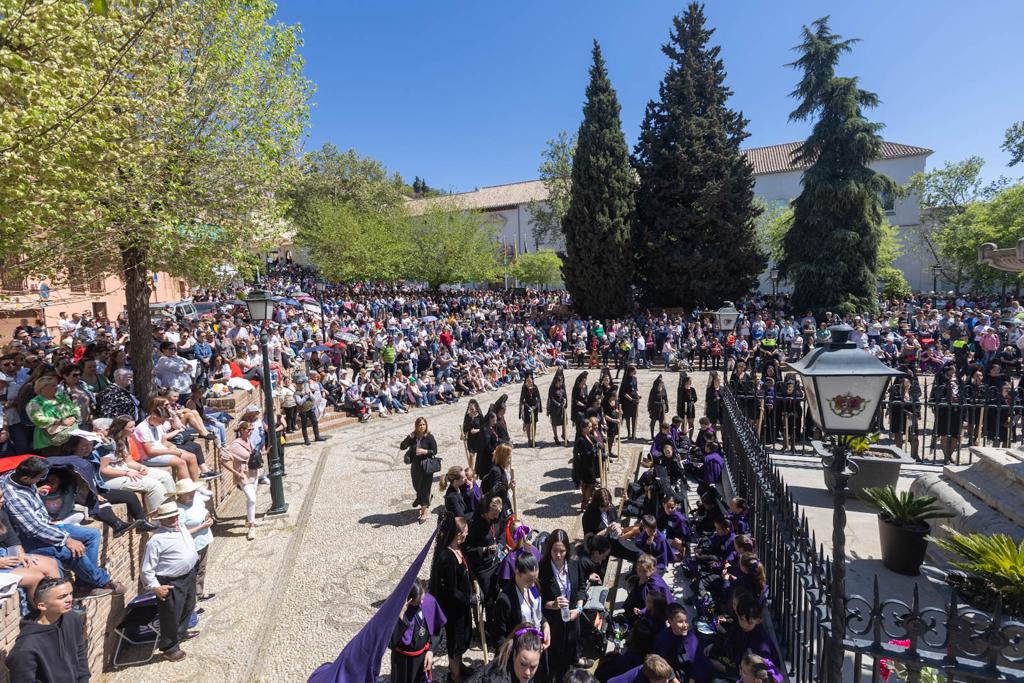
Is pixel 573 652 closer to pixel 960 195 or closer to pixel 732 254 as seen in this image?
pixel 732 254

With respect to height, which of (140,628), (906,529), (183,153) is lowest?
(140,628)

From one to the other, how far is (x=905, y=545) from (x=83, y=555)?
27.2 feet

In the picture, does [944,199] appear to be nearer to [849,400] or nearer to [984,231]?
[984,231]

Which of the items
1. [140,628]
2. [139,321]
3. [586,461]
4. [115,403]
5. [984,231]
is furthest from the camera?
[984,231]

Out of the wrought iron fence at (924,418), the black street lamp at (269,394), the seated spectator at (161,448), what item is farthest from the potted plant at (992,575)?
the black street lamp at (269,394)

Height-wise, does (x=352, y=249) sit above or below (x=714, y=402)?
above

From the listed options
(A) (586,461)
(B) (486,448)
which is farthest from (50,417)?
(A) (586,461)

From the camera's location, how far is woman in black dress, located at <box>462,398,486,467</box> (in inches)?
377

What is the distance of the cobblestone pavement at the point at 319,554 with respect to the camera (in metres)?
5.77

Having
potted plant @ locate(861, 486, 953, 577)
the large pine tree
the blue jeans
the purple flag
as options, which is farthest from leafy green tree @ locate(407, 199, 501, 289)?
the purple flag

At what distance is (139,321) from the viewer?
12.1 m

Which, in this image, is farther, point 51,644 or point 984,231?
point 984,231

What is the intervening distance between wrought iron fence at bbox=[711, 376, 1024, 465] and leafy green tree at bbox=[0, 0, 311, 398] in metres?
11.1

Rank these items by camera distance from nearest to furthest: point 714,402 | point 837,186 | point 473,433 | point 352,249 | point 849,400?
point 849,400 → point 473,433 → point 714,402 → point 837,186 → point 352,249
